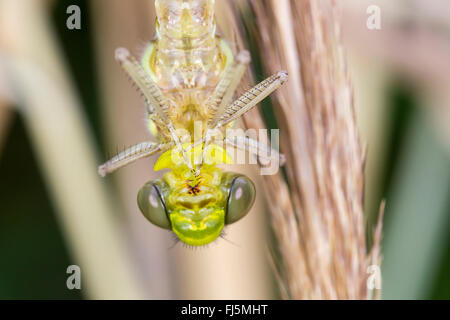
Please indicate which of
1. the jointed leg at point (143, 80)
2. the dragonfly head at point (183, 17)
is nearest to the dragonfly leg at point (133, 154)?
the jointed leg at point (143, 80)

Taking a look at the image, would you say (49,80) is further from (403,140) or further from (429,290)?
(429,290)

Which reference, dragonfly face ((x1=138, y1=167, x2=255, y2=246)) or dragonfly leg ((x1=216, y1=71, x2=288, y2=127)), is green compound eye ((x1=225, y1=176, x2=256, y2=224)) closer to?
dragonfly face ((x1=138, y1=167, x2=255, y2=246))

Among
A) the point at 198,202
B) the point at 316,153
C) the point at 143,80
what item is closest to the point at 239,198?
the point at 198,202

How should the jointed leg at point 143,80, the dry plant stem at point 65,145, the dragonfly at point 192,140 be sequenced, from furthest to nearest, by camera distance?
1. the dry plant stem at point 65,145
2. the dragonfly at point 192,140
3. the jointed leg at point 143,80

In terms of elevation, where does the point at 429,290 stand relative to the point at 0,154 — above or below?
below

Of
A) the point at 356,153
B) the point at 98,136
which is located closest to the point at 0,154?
the point at 98,136

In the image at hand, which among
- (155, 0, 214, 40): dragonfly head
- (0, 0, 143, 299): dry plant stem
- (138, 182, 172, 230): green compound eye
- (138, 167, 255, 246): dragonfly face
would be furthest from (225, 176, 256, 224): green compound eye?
(0, 0, 143, 299): dry plant stem

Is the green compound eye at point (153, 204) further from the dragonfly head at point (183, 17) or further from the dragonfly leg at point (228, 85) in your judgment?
the dragonfly head at point (183, 17)
